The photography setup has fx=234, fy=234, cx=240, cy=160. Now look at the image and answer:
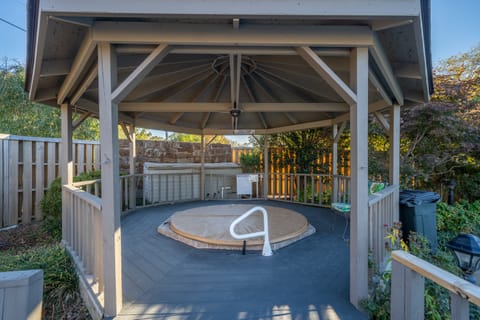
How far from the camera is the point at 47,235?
458 cm

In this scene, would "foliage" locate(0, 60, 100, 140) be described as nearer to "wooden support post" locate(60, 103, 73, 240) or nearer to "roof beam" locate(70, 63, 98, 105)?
"wooden support post" locate(60, 103, 73, 240)

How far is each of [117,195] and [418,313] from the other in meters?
2.59

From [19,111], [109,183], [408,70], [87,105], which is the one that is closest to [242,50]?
[109,183]

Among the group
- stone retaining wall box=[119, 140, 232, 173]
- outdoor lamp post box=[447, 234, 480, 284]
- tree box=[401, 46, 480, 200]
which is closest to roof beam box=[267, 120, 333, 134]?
tree box=[401, 46, 480, 200]

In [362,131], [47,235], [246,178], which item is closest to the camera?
[362,131]

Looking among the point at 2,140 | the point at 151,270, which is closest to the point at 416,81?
the point at 151,270

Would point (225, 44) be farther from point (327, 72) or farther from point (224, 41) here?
point (327, 72)

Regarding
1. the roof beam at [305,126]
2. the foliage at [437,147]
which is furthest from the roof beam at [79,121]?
the foliage at [437,147]

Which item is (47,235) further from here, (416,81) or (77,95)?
(416,81)

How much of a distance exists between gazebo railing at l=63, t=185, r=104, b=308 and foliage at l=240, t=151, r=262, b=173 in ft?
19.2

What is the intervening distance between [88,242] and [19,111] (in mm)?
7967

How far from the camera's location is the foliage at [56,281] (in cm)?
238

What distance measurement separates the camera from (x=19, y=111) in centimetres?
774

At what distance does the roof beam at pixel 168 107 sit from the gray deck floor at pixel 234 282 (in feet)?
7.40
